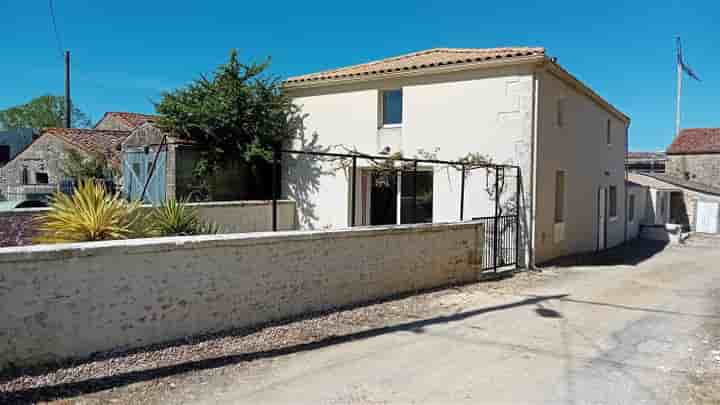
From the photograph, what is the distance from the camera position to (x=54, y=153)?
22734mm

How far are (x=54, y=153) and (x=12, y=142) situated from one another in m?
18.2

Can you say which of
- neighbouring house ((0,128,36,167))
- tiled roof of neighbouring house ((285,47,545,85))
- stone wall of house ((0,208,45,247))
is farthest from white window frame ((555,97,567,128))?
neighbouring house ((0,128,36,167))

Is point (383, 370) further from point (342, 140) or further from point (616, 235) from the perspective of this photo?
point (616, 235)

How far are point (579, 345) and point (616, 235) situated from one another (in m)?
15.5

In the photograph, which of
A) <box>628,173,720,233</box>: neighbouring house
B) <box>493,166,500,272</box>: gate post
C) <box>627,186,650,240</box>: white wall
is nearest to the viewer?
<box>493,166,500,272</box>: gate post

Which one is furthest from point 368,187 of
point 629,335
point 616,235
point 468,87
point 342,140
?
point 616,235

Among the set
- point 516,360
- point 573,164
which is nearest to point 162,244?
point 516,360

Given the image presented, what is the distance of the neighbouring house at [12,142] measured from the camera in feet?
117

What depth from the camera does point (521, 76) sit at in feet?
37.8

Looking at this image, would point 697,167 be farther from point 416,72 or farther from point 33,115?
point 33,115

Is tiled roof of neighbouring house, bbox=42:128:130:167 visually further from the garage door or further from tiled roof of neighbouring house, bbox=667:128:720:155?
tiled roof of neighbouring house, bbox=667:128:720:155

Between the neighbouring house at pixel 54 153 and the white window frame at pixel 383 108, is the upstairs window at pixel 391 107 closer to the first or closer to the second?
the white window frame at pixel 383 108

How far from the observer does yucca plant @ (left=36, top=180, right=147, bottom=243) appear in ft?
20.9

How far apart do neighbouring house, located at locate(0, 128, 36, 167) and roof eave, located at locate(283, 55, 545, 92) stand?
30.5 meters
